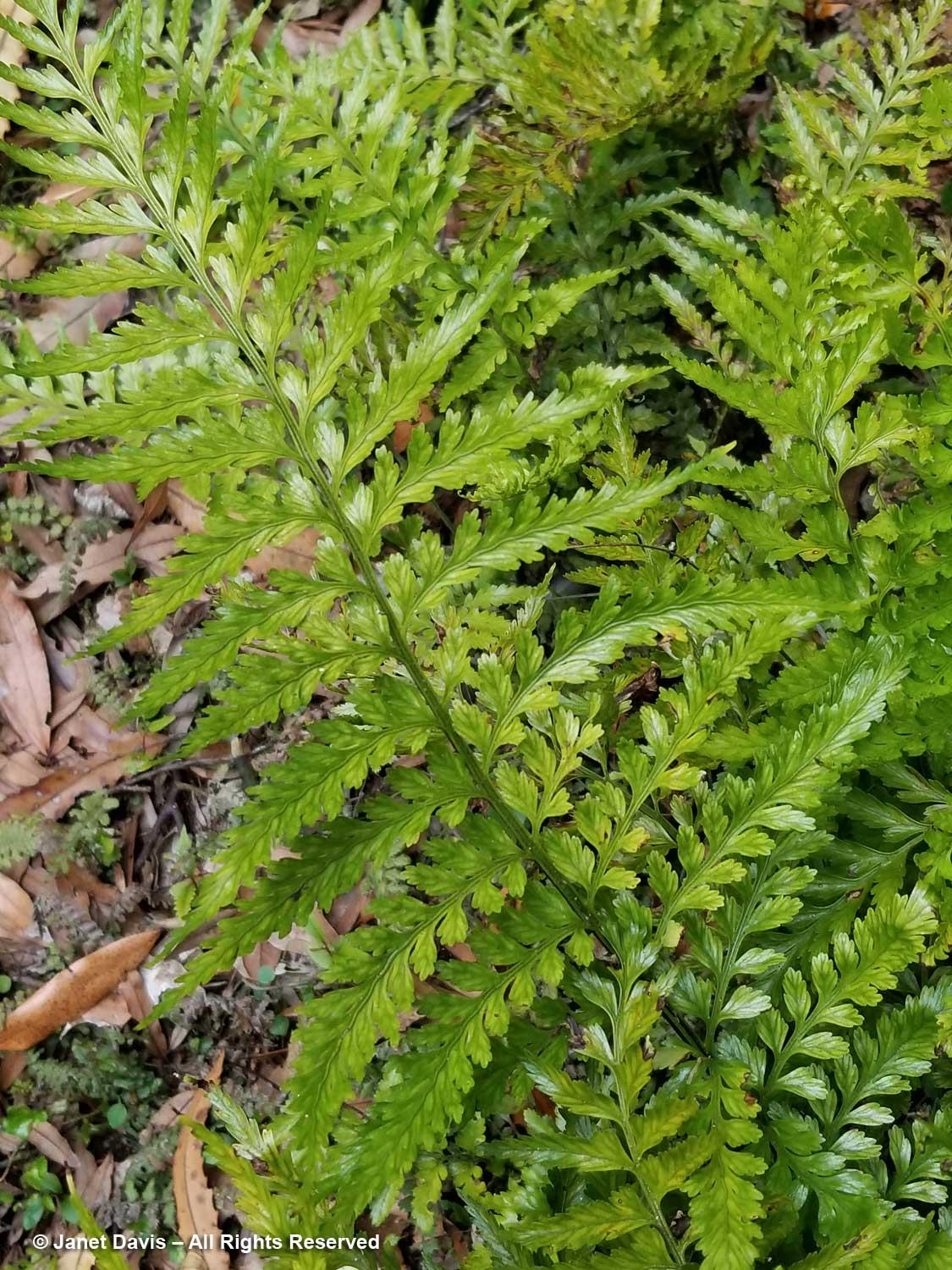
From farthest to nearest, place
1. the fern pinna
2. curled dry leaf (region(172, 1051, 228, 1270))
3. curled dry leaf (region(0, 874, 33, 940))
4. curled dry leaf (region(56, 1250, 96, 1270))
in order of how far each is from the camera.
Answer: curled dry leaf (region(0, 874, 33, 940)) < curled dry leaf (region(56, 1250, 96, 1270)) < curled dry leaf (region(172, 1051, 228, 1270)) < the fern pinna

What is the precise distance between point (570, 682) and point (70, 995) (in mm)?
2166

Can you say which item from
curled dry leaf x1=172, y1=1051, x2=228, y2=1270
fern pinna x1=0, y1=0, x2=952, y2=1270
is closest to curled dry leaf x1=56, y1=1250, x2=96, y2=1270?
curled dry leaf x1=172, y1=1051, x2=228, y2=1270

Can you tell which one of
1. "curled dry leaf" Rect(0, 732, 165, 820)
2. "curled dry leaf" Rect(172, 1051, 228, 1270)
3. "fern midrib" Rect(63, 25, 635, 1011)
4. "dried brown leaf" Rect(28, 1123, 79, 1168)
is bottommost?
"dried brown leaf" Rect(28, 1123, 79, 1168)

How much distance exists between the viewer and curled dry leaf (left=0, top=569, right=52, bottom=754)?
3143 mm

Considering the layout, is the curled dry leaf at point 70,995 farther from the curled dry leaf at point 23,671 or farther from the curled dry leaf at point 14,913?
the curled dry leaf at point 23,671

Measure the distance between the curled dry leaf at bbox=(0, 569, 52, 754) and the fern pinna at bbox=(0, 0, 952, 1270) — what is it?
1.55 meters

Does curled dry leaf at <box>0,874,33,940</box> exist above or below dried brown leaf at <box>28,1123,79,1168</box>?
above

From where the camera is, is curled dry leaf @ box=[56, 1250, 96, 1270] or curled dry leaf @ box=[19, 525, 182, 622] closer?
curled dry leaf @ box=[56, 1250, 96, 1270]

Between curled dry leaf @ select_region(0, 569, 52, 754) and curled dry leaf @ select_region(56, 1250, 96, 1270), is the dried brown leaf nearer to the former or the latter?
curled dry leaf @ select_region(56, 1250, 96, 1270)

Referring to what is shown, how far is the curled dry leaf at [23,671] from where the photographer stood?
3143 mm

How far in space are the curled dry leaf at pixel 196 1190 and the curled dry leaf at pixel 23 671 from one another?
127 centimetres

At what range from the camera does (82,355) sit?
1415 mm

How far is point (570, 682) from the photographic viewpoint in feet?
5.31

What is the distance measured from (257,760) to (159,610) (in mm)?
1505
